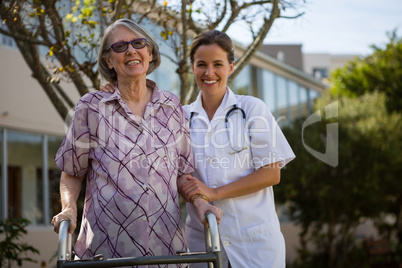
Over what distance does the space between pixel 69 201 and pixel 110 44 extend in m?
0.91

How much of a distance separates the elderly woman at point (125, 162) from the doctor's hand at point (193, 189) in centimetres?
8

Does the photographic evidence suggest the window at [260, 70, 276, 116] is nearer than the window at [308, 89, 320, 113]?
Yes

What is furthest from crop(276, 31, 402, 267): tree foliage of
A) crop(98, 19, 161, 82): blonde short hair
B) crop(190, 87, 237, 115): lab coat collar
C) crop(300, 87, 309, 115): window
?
crop(98, 19, 161, 82): blonde short hair

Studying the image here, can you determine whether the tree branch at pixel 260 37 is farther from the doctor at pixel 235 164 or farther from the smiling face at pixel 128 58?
the smiling face at pixel 128 58


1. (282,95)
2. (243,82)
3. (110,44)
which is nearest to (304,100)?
(282,95)

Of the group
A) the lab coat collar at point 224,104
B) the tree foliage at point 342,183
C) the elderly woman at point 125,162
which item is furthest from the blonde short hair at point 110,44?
the tree foliage at point 342,183

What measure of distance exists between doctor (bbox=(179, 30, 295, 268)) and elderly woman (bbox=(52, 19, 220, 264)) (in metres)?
0.29

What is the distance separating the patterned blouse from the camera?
3.18m

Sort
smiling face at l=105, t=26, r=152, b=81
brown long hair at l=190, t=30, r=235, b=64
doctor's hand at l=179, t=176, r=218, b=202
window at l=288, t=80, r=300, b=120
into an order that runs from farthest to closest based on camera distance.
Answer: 1. window at l=288, t=80, r=300, b=120
2. brown long hair at l=190, t=30, r=235, b=64
3. doctor's hand at l=179, t=176, r=218, b=202
4. smiling face at l=105, t=26, r=152, b=81

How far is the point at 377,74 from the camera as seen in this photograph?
2844 cm

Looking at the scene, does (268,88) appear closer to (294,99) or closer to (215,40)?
(294,99)

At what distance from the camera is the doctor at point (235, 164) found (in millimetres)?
3670

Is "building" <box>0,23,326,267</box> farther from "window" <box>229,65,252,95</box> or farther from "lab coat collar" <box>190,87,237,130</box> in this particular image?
"lab coat collar" <box>190,87,237,130</box>

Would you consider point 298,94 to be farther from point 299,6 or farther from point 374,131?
point 299,6
